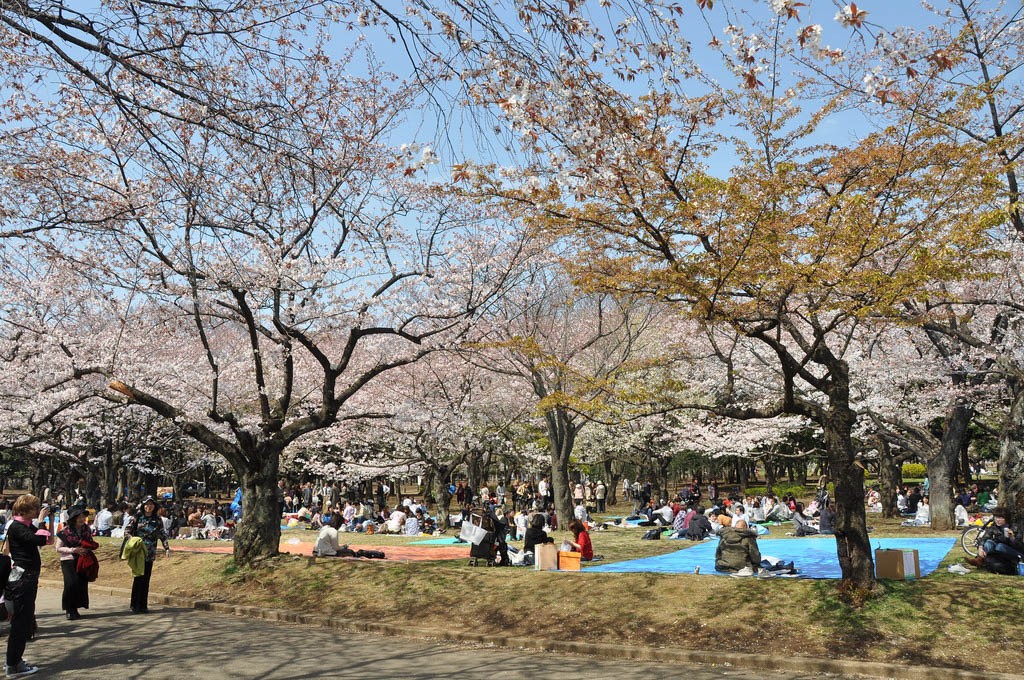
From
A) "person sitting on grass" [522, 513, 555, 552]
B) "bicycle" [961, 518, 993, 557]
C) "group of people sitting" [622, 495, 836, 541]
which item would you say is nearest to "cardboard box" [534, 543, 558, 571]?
"person sitting on grass" [522, 513, 555, 552]

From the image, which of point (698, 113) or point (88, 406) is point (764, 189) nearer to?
point (698, 113)

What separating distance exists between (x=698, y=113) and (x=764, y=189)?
163cm

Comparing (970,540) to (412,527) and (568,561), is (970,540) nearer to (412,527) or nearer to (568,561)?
(568,561)

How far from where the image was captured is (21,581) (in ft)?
22.4

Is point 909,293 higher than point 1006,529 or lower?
higher

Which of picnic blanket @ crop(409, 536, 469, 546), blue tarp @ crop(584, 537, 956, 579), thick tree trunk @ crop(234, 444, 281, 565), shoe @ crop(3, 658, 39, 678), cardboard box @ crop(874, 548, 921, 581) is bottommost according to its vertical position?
picnic blanket @ crop(409, 536, 469, 546)

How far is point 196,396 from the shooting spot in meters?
22.5

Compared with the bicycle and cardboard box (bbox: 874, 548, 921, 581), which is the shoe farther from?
the bicycle

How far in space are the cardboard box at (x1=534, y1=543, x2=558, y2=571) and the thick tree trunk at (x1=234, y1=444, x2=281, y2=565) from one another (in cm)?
427

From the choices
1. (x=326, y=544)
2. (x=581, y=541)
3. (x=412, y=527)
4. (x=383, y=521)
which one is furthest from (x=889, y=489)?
(x=326, y=544)

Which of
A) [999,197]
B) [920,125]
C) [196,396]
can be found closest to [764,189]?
[920,125]

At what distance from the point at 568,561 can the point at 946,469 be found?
36.8 ft

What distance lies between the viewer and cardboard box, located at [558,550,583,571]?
12.5 meters

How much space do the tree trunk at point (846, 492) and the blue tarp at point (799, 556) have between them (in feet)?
8.03
